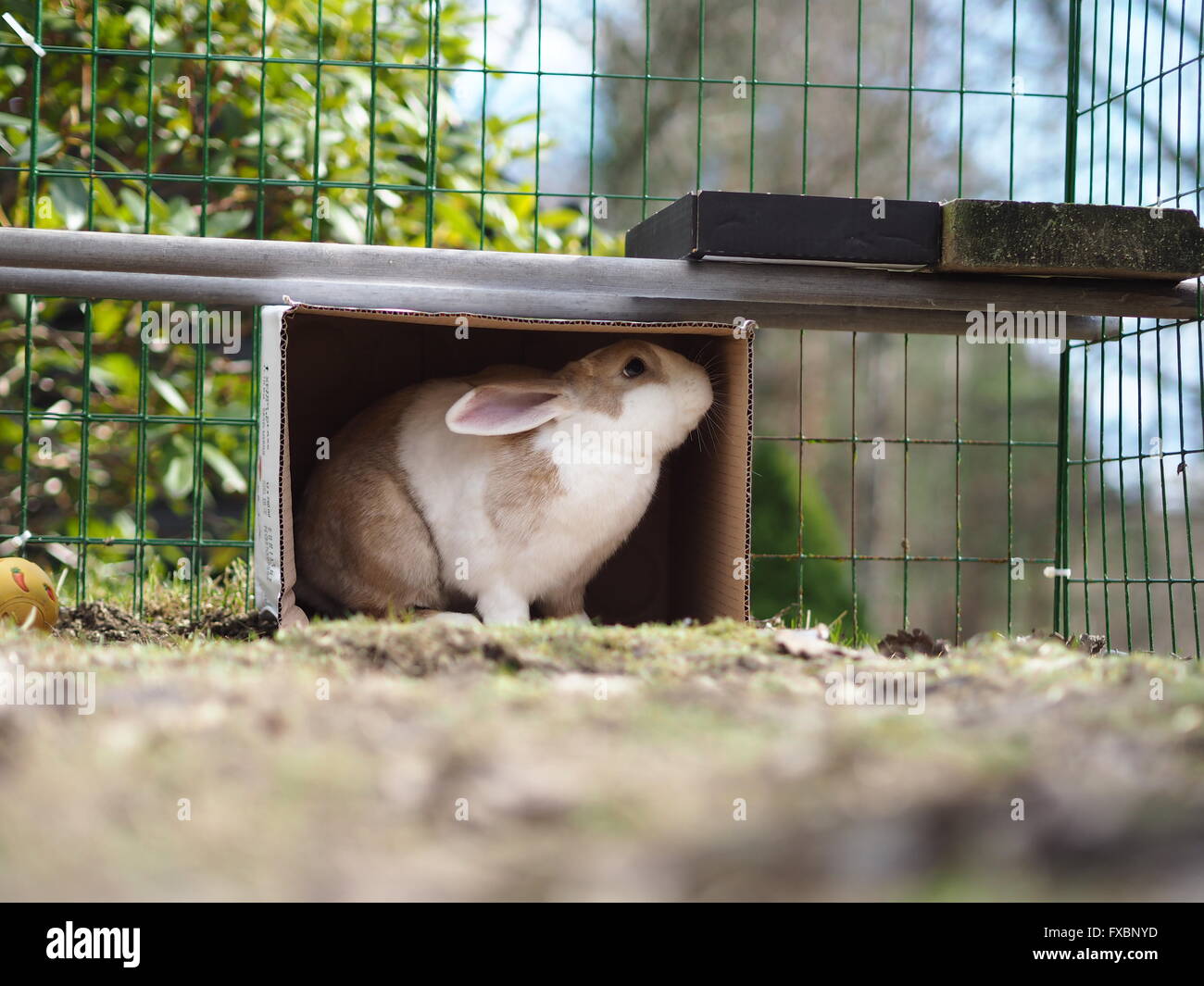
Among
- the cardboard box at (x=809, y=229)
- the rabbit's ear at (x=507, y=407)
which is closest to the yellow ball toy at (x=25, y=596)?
the rabbit's ear at (x=507, y=407)

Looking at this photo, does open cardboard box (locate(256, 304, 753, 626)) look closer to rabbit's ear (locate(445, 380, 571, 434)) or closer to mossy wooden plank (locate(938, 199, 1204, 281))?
rabbit's ear (locate(445, 380, 571, 434))

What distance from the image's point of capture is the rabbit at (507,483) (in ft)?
9.30

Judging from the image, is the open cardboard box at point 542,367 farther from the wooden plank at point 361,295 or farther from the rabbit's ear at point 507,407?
the rabbit's ear at point 507,407

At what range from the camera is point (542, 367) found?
358cm

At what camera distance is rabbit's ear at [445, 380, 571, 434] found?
277 cm

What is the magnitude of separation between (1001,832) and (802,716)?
0.43 meters

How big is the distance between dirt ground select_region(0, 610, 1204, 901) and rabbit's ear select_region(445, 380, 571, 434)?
4.14 ft

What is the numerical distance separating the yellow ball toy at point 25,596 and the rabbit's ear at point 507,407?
3.22 feet

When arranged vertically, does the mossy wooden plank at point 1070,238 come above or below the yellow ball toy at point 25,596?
above

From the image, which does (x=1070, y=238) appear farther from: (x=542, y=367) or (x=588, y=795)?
(x=588, y=795)

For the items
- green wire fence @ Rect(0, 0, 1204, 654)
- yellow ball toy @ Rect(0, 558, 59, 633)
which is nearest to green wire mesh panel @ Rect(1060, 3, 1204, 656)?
green wire fence @ Rect(0, 0, 1204, 654)

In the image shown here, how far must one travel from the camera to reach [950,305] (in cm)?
288
